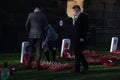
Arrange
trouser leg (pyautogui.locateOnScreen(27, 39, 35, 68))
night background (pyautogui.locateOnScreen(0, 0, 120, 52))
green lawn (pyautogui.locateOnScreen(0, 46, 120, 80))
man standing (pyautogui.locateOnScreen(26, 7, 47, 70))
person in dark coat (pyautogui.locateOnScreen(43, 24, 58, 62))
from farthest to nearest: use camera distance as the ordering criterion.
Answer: night background (pyautogui.locateOnScreen(0, 0, 120, 52)) → person in dark coat (pyautogui.locateOnScreen(43, 24, 58, 62)) → trouser leg (pyautogui.locateOnScreen(27, 39, 35, 68)) → man standing (pyautogui.locateOnScreen(26, 7, 47, 70)) → green lawn (pyautogui.locateOnScreen(0, 46, 120, 80))

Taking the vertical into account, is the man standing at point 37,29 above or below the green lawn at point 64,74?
above

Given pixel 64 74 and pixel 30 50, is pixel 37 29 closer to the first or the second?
pixel 30 50

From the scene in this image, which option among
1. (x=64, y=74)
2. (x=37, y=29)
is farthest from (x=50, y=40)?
(x=64, y=74)

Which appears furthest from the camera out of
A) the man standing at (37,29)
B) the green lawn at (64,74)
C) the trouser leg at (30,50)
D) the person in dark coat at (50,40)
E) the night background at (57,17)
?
the night background at (57,17)

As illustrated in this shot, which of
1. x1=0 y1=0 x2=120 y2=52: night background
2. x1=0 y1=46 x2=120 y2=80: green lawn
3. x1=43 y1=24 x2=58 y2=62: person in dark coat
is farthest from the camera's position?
x1=0 y1=0 x2=120 y2=52: night background

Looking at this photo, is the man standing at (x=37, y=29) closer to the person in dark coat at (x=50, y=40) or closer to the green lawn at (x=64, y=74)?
the green lawn at (x=64, y=74)

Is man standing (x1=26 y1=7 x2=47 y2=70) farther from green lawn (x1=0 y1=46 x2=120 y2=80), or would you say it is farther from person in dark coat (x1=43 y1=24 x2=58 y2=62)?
person in dark coat (x1=43 y1=24 x2=58 y2=62)

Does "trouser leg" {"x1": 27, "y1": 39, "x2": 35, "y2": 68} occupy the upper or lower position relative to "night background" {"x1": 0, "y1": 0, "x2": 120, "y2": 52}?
lower

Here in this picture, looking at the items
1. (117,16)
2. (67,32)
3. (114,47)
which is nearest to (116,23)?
(117,16)

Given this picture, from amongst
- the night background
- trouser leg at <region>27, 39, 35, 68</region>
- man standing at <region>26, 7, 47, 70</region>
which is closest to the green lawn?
trouser leg at <region>27, 39, 35, 68</region>

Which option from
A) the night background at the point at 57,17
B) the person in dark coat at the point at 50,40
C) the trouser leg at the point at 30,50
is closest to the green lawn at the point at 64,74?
the trouser leg at the point at 30,50

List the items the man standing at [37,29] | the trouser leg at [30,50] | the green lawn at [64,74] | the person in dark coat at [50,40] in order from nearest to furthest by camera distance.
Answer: the green lawn at [64,74] → the man standing at [37,29] → the trouser leg at [30,50] → the person in dark coat at [50,40]

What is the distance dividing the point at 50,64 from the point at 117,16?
57.7 ft

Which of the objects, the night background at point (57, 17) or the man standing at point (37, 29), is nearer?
the man standing at point (37, 29)
